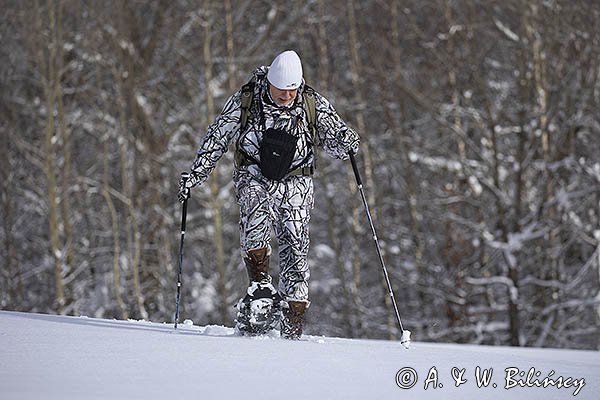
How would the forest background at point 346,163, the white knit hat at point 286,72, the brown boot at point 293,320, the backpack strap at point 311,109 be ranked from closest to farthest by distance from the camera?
the white knit hat at point 286,72
the brown boot at point 293,320
the backpack strap at point 311,109
the forest background at point 346,163

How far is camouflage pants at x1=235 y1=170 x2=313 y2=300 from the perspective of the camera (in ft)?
20.7

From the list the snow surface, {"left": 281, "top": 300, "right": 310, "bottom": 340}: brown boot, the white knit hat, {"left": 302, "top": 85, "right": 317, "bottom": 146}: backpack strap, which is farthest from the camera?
{"left": 302, "top": 85, "right": 317, "bottom": 146}: backpack strap

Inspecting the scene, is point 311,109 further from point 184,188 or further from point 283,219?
point 184,188

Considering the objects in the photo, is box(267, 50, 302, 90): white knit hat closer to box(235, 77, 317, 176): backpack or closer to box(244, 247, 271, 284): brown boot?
box(235, 77, 317, 176): backpack

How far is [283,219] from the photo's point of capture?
21.0ft

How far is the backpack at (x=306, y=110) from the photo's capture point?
6336mm

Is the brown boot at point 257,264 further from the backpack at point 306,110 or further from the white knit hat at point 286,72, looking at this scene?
the white knit hat at point 286,72

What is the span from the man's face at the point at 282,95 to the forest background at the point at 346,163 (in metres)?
8.35

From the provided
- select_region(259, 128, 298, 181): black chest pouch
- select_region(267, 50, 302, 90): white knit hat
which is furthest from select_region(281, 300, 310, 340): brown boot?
select_region(267, 50, 302, 90): white knit hat

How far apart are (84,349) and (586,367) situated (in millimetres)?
2671

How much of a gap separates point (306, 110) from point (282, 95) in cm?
21

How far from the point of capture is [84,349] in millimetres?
5039

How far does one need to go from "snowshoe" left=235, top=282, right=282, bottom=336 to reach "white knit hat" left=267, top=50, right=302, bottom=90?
1105mm

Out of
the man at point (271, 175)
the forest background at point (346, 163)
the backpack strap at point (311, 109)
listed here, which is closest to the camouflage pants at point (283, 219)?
the man at point (271, 175)
